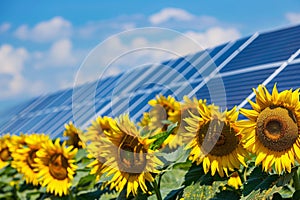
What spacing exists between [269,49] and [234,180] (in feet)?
13.4

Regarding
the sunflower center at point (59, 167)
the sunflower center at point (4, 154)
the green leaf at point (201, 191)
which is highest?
the sunflower center at point (4, 154)

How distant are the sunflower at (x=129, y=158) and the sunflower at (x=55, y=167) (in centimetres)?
127

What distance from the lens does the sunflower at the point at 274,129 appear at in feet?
8.48

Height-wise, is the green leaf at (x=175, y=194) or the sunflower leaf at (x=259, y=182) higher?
the green leaf at (x=175, y=194)

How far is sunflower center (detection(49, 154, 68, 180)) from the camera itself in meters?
4.34

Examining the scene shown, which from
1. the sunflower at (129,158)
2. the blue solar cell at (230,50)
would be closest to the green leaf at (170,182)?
the sunflower at (129,158)

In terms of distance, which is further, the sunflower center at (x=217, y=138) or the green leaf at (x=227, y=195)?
the green leaf at (x=227, y=195)

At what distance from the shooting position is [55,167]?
435cm

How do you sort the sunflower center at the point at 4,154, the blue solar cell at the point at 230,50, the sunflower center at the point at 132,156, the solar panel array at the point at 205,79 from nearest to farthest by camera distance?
the sunflower center at the point at 132,156 < the solar panel array at the point at 205,79 < the sunflower center at the point at 4,154 < the blue solar cell at the point at 230,50

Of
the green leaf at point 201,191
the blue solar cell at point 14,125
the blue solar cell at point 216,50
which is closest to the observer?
the green leaf at point 201,191

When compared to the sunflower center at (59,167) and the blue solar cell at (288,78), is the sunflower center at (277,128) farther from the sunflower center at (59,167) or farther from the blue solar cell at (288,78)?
the sunflower center at (59,167)

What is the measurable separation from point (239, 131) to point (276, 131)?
25 centimetres

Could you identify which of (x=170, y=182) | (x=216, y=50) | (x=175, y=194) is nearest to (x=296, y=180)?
(x=175, y=194)

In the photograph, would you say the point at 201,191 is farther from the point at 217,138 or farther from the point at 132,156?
the point at 132,156
